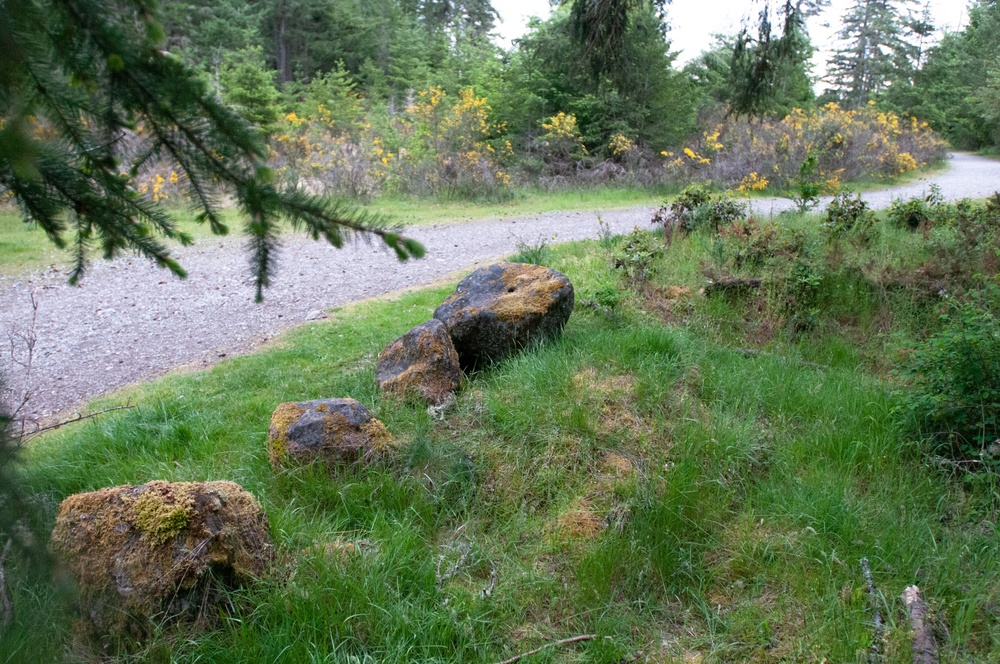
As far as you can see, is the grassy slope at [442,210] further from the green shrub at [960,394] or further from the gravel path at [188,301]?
the green shrub at [960,394]

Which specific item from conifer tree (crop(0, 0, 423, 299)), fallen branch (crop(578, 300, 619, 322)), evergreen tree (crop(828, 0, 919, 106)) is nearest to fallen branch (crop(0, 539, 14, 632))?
conifer tree (crop(0, 0, 423, 299))

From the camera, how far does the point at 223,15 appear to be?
2133cm

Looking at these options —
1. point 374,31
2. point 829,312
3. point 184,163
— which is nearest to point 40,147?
point 184,163

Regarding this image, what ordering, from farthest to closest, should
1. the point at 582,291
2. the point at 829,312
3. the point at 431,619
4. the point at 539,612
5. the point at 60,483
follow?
the point at 582,291 → the point at 829,312 → the point at 60,483 → the point at 539,612 → the point at 431,619

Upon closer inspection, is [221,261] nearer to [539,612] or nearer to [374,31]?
[539,612]

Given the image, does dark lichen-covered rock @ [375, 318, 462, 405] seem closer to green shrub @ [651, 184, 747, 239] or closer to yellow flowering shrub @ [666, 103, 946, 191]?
green shrub @ [651, 184, 747, 239]

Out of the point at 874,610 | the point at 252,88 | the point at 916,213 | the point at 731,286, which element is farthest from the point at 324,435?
the point at 252,88

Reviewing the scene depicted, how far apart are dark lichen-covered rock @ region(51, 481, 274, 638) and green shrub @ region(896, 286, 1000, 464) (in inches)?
126

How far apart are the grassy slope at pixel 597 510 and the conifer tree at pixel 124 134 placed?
3.56ft

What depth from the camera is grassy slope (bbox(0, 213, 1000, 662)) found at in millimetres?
2258

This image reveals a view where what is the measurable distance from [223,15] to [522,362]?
21.9m

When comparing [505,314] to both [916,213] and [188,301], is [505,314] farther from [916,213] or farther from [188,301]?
[916,213]

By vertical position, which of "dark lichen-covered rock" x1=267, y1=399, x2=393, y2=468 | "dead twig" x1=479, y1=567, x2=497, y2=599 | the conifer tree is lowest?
"dead twig" x1=479, y1=567, x2=497, y2=599

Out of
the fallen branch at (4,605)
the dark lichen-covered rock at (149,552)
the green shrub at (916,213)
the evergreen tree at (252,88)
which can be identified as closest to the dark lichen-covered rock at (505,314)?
the dark lichen-covered rock at (149,552)
